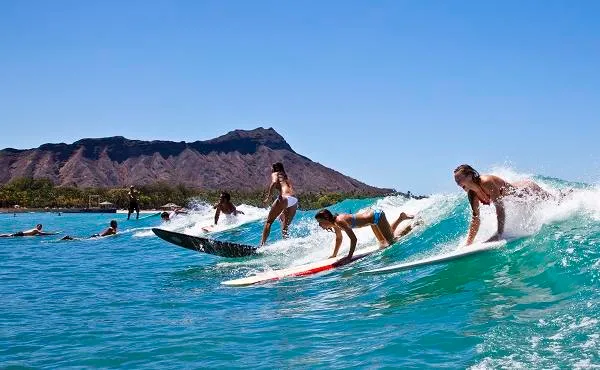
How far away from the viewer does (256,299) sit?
26.7 feet

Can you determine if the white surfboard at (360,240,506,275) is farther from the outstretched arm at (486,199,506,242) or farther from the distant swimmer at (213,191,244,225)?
the distant swimmer at (213,191,244,225)

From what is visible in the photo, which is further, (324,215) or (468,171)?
(324,215)

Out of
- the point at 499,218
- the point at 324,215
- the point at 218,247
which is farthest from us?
the point at 218,247

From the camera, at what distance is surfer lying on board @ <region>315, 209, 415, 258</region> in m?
9.80

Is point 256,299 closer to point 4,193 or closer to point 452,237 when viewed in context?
point 452,237

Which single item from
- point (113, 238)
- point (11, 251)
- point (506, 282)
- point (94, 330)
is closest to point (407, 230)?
point (506, 282)

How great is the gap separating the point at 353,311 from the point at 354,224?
3736 millimetres

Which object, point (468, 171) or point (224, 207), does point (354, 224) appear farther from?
point (224, 207)

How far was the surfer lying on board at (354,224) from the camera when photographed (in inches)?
386

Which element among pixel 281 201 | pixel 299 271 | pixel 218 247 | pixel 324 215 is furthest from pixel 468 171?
pixel 218 247

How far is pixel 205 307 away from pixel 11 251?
11.0 meters

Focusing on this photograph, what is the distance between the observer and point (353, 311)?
22.1 ft

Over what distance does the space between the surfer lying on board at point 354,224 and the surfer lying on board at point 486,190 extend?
217cm

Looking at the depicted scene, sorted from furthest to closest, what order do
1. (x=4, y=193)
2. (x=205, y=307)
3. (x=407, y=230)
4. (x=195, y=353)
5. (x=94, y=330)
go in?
(x=4, y=193) → (x=407, y=230) → (x=205, y=307) → (x=94, y=330) → (x=195, y=353)
